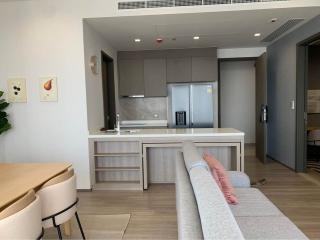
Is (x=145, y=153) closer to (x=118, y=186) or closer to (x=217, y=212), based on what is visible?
(x=118, y=186)

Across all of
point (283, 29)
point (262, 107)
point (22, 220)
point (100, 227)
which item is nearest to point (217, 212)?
point (22, 220)

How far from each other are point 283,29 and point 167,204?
3616 millimetres

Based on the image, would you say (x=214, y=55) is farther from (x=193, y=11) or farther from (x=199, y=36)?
(x=193, y=11)

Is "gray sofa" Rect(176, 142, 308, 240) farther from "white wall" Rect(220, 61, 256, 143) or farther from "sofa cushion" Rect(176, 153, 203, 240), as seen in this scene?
"white wall" Rect(220, 61, 256, 143)

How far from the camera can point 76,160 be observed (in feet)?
11.9

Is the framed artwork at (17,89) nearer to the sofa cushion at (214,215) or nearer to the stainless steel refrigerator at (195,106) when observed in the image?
the stainless steel refrigerator at (195,106)

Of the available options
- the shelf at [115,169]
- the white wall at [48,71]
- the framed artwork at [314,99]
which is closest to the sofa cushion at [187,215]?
the shelf at [115,169]

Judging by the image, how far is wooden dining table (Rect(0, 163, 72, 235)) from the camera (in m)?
1.53

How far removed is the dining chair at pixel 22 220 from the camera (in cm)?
120

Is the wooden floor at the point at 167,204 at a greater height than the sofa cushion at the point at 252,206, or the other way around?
the sofa cushion at the point at 252,206

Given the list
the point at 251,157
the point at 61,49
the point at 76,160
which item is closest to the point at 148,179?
the point at 76,160

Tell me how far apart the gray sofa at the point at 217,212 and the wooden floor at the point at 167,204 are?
0.76 m

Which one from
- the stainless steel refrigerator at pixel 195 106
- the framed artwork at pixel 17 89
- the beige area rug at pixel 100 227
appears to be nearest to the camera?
the beige area rug at pixel 100 227

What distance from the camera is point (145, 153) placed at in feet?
11.7
